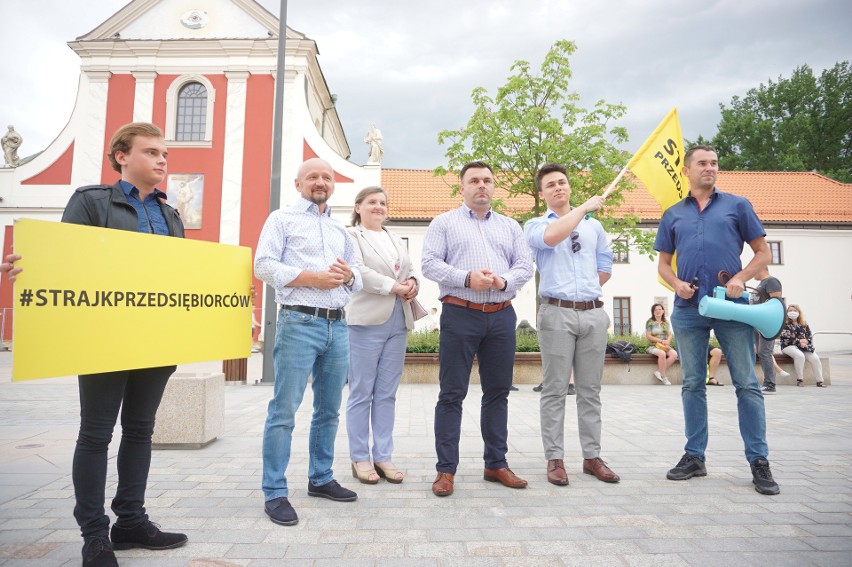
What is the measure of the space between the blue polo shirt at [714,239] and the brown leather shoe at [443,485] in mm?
2276

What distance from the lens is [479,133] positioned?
1399 centimetres

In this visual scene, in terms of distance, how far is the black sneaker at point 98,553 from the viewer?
2.40 meters

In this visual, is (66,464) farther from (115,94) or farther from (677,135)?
(115,94)

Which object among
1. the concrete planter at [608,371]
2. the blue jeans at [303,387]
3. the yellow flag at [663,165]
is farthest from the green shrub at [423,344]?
the blue jeans at [303,387]

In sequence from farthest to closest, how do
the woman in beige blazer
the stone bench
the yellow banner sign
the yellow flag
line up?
the stone bench < the yellow flag < the woman in beige blazer < the yellow banner sign

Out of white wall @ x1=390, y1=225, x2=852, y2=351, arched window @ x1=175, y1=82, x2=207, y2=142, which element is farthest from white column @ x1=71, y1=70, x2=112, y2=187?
white wall @ x1=390, y1=225, x2=852, y2=351

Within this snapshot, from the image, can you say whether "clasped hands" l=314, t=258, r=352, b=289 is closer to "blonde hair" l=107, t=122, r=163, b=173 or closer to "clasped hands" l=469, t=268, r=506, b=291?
"clasped hands" l=469, t=268, r=506, b=291

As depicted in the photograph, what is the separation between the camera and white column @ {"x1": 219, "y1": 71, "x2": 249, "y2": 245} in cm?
2222

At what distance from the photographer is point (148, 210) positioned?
9.58ft

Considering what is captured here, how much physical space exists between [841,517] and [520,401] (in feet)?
17.6

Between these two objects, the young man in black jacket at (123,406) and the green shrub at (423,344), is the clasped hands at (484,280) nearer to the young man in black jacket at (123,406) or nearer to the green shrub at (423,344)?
the young man in black jacket at (123,406)

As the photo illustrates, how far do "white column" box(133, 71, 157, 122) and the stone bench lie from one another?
21.9 m

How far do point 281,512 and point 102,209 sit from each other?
1.91 m

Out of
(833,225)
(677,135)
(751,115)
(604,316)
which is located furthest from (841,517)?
(751,115)
